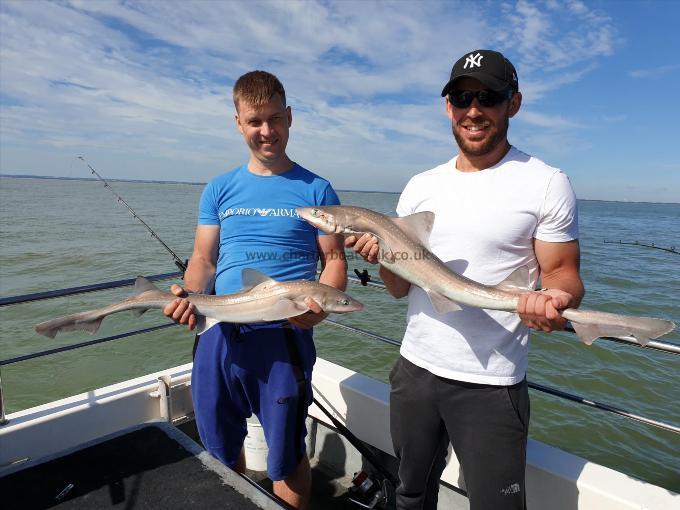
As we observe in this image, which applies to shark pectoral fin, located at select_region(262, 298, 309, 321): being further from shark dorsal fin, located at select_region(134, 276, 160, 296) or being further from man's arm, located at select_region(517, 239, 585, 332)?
man's arm, located at select_region(517, 239, 585, 332)

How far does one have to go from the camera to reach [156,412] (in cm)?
408

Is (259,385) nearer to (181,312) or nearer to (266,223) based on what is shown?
(181,312)

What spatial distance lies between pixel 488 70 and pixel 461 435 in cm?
205

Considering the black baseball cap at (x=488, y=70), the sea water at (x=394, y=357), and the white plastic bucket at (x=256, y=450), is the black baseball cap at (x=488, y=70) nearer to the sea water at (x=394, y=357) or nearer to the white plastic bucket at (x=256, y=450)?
the white plastic bucket at (x=256, y=450)

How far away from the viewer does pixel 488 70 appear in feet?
8.24

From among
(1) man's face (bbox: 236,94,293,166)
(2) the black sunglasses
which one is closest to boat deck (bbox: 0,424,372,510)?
(1) man's face (bbox: 236,94,293,166)

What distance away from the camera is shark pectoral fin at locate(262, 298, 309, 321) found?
2.70m

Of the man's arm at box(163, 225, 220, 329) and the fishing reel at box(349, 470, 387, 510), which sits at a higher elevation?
the man's arm at box(163, 225, 220, 329)

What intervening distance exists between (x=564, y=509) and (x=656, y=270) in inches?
951

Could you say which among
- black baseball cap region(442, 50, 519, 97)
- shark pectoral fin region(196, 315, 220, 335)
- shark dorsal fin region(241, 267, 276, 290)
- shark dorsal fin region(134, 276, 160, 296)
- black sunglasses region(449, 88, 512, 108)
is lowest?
shark pectoral fin region(196, 315, 220, 335)

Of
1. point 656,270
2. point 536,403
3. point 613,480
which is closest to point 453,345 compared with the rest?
point 613,480

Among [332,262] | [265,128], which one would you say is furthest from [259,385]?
[265,128]

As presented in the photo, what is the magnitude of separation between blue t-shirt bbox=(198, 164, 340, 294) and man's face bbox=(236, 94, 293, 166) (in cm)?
16

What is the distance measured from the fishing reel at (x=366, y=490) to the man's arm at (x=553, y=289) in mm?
2023
